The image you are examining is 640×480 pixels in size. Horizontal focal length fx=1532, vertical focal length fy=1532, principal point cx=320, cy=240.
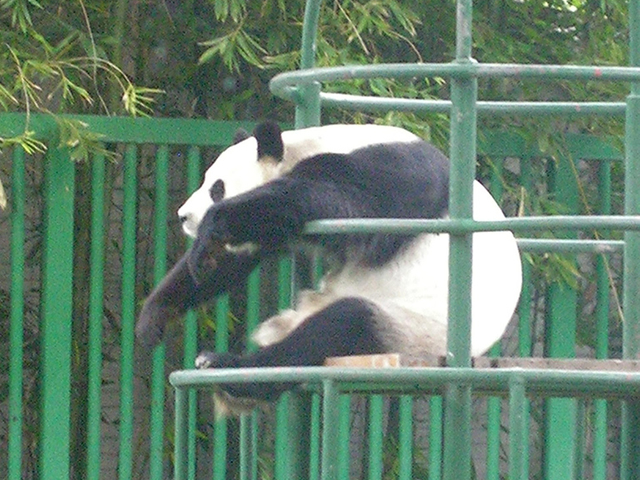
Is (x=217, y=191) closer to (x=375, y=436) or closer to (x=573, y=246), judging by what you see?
(x=573, y=246)

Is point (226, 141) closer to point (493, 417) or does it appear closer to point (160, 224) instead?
point (160, 224)

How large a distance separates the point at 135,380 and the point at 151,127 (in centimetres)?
123

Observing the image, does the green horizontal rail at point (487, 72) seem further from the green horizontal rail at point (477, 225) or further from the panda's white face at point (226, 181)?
the panda's white face at point (226, 181)

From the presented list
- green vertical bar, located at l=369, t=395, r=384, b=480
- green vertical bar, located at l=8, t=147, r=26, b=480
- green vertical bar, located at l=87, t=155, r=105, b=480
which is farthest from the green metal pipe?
green vertical bar, located at l=8, t=147, r=26, b=480

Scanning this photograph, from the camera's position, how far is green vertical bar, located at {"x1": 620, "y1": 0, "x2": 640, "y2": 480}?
11.8 ft

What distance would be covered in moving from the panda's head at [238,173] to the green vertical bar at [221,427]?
1.50m

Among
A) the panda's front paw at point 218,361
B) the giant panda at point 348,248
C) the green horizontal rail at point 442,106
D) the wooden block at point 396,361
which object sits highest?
the green horizontal rail at point 442,106

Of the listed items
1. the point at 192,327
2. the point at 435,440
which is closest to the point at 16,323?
the point at 192,327

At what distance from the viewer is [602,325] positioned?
580 centimetres

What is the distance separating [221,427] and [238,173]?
1774mm

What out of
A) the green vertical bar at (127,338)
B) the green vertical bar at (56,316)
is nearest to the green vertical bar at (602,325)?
the green vertical bar at (127,338)

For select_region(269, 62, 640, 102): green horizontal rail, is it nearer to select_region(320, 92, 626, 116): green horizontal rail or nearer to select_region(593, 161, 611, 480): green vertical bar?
select_region(320, 92, 626, 116): green horizontal rail

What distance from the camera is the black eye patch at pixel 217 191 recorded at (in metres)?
4.00

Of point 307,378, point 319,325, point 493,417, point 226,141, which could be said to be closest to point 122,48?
point 226,141
